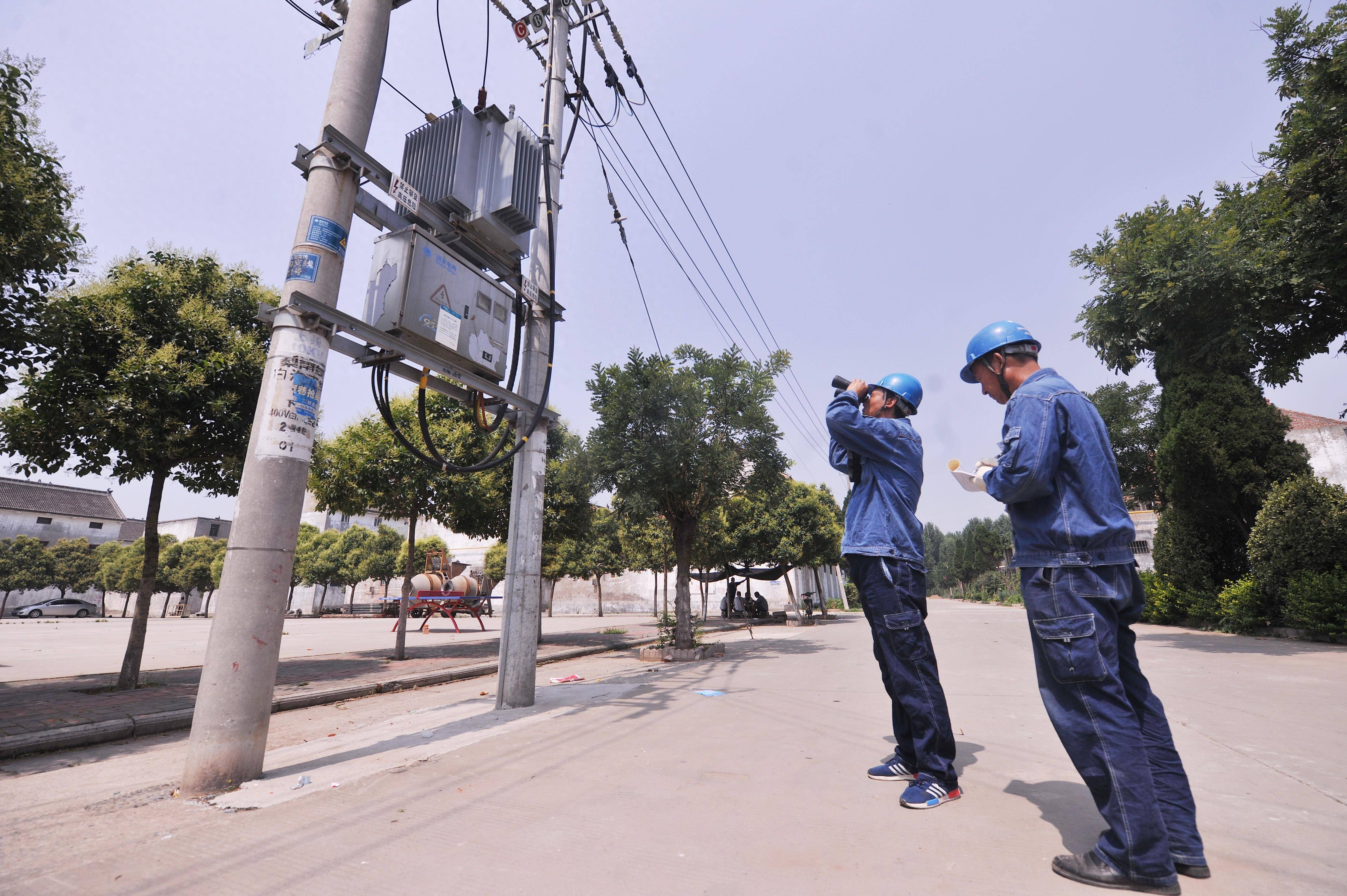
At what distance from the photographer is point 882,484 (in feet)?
9.98

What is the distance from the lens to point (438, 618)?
2855 cm

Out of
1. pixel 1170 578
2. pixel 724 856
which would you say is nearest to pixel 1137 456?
pixel 1170 578

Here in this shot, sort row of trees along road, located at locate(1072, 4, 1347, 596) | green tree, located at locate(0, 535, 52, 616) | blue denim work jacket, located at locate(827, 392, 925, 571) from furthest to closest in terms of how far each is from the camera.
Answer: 1. green tree, located at locate(0, 535, 52, 616)
2. row of trees along road, located at locate(1072, 4, 1347, 596)
3. blue denim work jacket, located at locate(827, 392, 925, 571)

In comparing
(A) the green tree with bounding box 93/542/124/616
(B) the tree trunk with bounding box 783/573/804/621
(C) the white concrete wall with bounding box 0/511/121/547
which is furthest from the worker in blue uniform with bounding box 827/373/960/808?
(C) the white concrete wall with bounding box 0/511/121/547

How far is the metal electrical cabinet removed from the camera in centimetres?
417

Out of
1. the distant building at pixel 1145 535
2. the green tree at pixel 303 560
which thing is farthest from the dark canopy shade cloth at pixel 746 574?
the distant building at pixel 1145 535

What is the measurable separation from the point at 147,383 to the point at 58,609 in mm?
44778

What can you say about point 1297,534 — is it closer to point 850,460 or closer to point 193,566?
point 850,460

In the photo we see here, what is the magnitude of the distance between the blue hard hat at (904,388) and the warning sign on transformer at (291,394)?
330cm

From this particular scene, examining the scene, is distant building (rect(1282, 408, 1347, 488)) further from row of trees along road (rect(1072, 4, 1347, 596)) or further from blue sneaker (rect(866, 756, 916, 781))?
blue sneaker (rect(866, 756, 916, 781))

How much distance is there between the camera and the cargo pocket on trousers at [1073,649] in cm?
191

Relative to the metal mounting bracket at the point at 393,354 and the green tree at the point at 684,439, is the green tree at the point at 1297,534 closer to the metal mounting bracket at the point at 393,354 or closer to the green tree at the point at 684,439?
the green tree at the point at 684,439

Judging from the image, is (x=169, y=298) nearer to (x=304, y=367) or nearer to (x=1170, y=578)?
(x=304, y=367)

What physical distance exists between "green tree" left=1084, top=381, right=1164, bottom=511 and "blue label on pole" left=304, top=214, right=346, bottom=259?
2198cm
